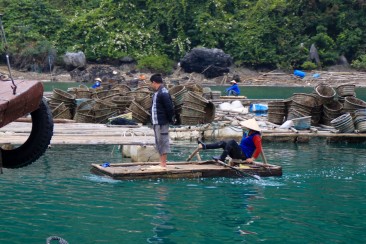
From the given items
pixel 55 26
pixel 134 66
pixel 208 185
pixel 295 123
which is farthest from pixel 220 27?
pixel 208 185

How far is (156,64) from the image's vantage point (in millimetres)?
54625

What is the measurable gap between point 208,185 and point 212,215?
190cm

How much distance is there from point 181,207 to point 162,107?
1.84m

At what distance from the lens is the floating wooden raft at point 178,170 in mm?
10984

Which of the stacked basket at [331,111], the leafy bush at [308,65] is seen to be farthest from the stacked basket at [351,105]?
the leafy bush at [308,65]

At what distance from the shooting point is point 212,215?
9312 mm

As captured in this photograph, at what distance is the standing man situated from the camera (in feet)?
34.9

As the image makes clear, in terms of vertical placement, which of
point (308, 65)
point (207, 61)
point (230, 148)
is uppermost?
point (207, 61)

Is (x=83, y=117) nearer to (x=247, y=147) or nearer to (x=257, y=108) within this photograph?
(x=257, y=108)

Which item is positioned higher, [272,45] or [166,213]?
[272,45]

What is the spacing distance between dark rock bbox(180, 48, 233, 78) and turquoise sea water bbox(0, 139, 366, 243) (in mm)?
40045

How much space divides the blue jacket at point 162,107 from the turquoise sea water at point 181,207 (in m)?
1.11

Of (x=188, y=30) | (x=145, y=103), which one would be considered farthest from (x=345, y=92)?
(x=188, y=30)

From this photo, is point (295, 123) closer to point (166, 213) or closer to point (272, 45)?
point (166, 213)
